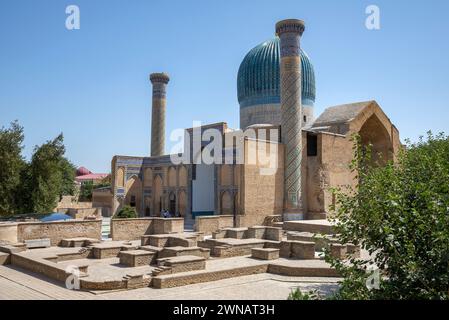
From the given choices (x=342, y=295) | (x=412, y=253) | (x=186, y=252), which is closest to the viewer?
(x=412, y=253)

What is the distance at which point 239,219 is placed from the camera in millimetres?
21047

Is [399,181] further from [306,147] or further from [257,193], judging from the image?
[306,147]

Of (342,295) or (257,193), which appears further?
(257,193)

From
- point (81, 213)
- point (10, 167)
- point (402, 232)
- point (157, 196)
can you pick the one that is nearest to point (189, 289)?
point (402, 232)

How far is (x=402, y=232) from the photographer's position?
18.3ft

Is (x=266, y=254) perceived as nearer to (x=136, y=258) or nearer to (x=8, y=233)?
(x=136, y=258)

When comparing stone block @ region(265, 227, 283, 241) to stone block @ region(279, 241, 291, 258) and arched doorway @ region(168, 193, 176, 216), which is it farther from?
arched doorway @ region(168, 193, 176, 216)

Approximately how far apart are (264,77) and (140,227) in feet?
61.8

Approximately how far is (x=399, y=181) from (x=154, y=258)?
7.87 m

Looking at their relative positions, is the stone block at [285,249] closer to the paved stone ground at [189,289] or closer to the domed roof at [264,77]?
the paved stone ground at [189,289]

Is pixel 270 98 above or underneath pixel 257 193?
above

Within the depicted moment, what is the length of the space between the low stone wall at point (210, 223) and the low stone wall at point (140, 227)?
31.9 inches

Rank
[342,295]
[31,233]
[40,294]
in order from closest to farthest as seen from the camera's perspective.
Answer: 1. [342,295]
2. [40,294]
3. [31,233]
